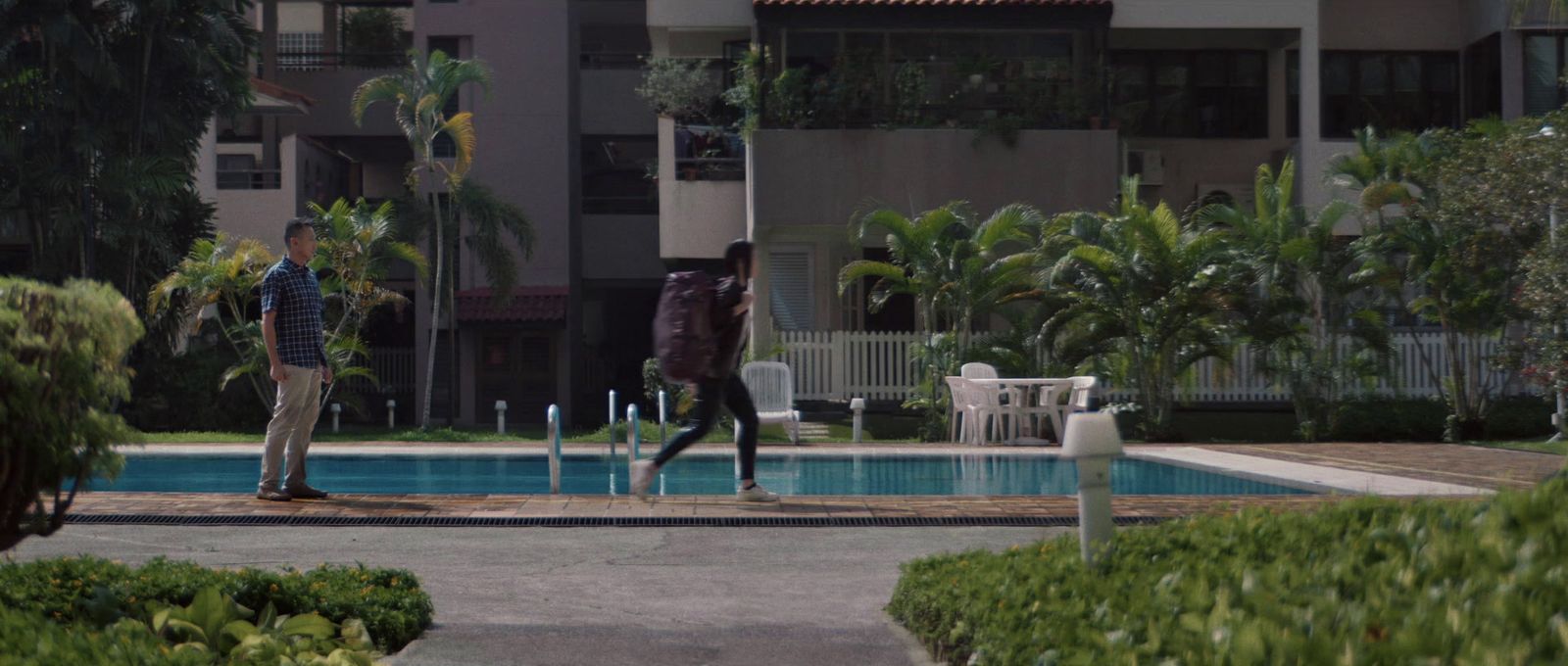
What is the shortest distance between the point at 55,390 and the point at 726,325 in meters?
5.31

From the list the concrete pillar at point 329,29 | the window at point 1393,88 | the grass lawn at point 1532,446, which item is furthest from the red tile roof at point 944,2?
the concrete pillar at point 329,29

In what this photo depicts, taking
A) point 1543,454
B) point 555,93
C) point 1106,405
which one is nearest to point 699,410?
point 1543,454

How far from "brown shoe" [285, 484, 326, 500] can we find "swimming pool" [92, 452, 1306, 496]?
214cm

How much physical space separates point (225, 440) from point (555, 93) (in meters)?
14.0

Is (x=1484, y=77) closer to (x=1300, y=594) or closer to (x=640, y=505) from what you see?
(x=640, y=505)

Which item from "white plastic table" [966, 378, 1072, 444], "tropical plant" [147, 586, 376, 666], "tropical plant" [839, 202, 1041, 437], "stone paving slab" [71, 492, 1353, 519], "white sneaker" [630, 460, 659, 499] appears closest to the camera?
"tropical plant" [147, 586, 376, 666]

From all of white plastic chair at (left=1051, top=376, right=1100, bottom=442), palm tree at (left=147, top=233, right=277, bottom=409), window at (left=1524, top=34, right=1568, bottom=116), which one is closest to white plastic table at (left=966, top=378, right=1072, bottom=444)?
white plastic chair at (left=1051, top=376, right=1100, bottom=442)

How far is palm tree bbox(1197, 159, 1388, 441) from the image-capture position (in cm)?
1877

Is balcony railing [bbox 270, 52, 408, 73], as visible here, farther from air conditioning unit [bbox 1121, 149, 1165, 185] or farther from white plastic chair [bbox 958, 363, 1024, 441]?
white plastic chair [bbox 958, 363, 1024, 441]

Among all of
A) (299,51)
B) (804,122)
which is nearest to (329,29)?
(299,51)

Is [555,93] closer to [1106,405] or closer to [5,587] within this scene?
[1106,405]

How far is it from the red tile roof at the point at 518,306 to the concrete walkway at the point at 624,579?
72.4ft

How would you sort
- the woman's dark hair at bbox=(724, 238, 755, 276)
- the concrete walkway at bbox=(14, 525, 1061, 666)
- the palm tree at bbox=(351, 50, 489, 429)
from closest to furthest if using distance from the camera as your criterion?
the concrete walkway at bbox=(14, 525, 1061, 666), the woman's dark hair at bbox=(724, 238, 755, 276), the palm tree at bbox=(351, 50, 489, 429)

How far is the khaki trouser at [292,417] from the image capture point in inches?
387
